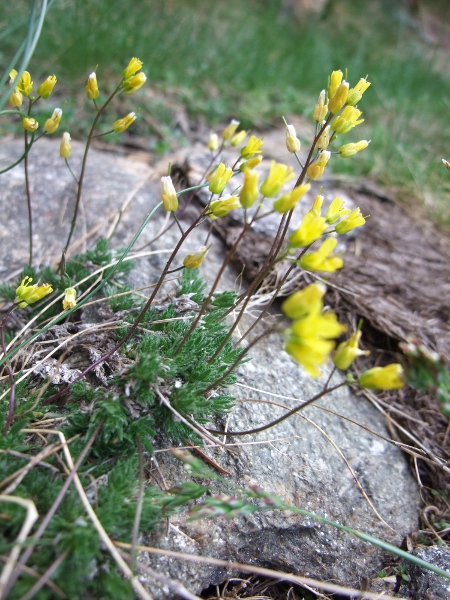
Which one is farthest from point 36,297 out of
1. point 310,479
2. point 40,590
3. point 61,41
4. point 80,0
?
point 80,0

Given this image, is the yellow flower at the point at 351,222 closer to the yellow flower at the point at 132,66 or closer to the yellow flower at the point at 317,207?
the yellow flower at the point at 317,207

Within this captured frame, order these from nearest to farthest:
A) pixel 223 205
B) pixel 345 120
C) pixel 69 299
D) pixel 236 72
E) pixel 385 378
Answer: pixel 385 378 < pixel 223 205 < pixel 345 120 < pixel 69 299 < pixel 236 72

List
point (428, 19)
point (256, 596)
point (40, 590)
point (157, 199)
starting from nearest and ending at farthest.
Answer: point (40, 590) < point (256, 596) < point (157, 199) < point (428, 19)

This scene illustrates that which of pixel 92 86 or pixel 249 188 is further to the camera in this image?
pixel 92 86

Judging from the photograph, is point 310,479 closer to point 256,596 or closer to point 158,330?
point 256,596

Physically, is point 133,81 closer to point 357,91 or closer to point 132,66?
point 132,66

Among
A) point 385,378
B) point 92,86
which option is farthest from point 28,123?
point 385,378

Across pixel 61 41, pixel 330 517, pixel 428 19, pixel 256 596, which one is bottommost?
pixel 256 596
